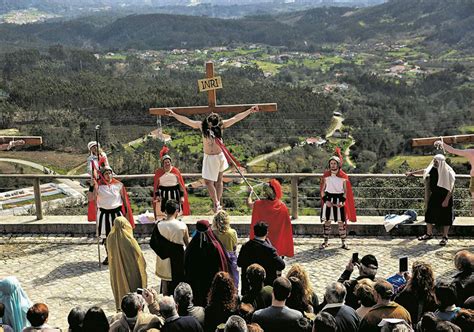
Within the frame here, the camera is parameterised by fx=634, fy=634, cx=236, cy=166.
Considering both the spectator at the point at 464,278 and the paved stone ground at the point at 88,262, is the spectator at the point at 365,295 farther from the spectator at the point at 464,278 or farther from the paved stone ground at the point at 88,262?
the paved stone ground at the point at 88,262

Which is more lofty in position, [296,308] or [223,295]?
[223,295]

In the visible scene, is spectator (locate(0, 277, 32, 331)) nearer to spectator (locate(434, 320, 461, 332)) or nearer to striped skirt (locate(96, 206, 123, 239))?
striped skirt (locate(96, 206, 123, 239))

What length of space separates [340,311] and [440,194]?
486 centimetres

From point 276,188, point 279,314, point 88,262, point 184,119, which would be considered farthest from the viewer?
point 184,119

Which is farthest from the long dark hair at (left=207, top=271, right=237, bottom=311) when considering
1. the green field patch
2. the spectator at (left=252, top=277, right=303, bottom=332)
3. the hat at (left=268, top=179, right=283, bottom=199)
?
the green field patch

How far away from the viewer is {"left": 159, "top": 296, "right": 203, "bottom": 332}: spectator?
498 centimetres

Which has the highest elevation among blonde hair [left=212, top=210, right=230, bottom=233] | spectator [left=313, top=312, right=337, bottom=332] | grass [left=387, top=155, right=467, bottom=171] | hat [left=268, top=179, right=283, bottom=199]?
hat [left=268, top=179, right=283, bottom=199]

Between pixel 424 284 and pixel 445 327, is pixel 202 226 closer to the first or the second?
pixel 424 284

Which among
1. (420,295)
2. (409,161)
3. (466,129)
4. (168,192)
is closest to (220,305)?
(420,295)

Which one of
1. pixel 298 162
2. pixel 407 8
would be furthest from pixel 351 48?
pixel 298 162

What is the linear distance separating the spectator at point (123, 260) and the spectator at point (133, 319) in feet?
5.63

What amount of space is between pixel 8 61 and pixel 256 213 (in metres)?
102

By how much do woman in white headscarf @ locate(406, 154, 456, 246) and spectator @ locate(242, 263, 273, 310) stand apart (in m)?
4.61

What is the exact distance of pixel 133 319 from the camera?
522cm
